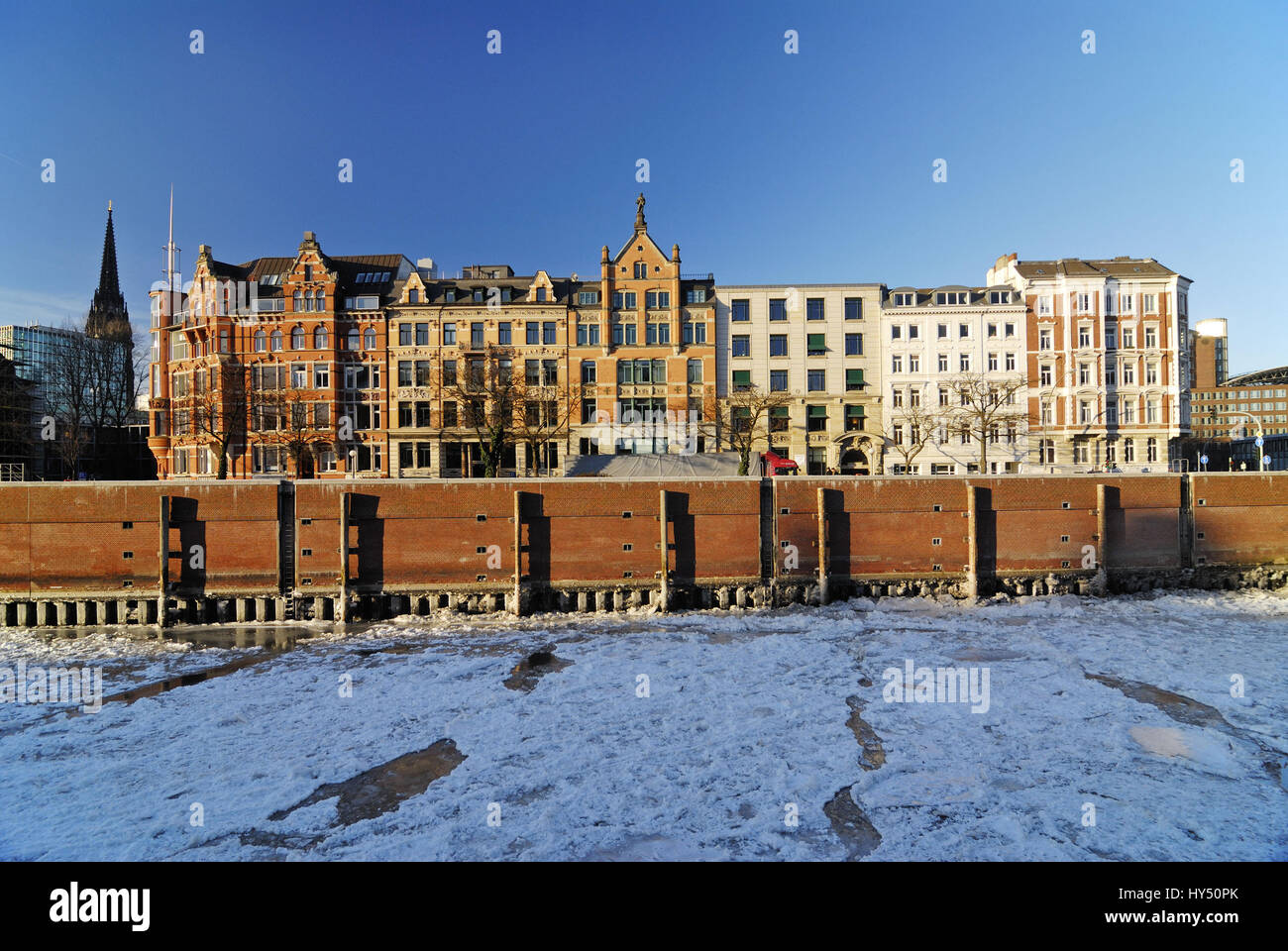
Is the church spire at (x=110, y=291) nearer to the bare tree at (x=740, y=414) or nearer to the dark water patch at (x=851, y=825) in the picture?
the bare tree at (x=740, y=414)

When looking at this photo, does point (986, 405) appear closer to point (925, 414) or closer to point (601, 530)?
point (925, 414)

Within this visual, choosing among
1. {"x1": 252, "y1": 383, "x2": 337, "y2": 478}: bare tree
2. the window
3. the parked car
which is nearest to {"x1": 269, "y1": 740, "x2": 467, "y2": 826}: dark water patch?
the parked car

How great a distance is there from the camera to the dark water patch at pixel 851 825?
1098cm

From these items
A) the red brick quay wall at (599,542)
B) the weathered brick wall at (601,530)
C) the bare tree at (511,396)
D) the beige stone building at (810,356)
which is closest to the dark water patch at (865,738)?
the red brick quay wall at (599,542)

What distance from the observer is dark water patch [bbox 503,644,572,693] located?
19.7 metres

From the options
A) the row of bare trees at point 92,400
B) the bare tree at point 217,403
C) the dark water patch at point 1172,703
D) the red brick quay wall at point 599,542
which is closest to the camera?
the dark water patch at point 1172,703

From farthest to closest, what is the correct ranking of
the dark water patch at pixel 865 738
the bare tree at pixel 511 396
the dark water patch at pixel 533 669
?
the bare tree at pixel 511 396
the dark water patch at pixel 533 669
the dark water patch at pixel 865 738

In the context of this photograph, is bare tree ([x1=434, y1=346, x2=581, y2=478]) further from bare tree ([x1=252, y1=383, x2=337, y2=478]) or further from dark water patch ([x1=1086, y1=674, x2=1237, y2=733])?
dark water patch ([x1=1086, y1=674, x2=1237, y2=733])

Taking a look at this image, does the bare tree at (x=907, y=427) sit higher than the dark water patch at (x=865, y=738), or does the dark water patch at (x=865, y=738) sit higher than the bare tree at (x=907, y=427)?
the bare tree at (x=907, y=427)

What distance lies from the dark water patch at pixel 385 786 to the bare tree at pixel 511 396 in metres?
27.5

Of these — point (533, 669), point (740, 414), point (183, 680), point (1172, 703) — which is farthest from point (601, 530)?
point (740, 414)

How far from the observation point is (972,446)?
48656mm

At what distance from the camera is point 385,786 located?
13.5 metres

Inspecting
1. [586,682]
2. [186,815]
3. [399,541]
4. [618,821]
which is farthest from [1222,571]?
[186,815]
